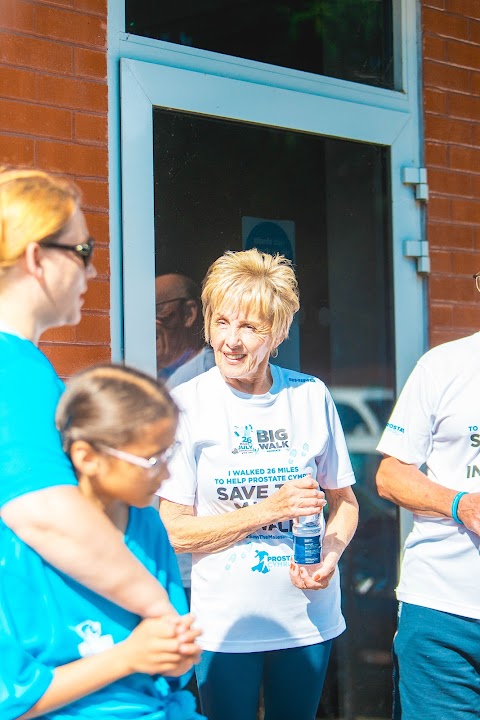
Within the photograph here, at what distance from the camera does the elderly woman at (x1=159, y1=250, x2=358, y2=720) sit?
103 inches

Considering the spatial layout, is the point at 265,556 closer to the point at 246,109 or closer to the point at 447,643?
the point at 447,643

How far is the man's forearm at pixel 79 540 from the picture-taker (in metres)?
1.46

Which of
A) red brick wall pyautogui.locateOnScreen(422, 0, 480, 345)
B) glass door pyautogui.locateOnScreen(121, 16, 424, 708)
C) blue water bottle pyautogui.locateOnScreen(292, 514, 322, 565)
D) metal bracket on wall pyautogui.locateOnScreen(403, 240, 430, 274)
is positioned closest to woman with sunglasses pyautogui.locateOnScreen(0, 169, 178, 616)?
blue water bottle pyautogui.locateOnScreen(292, 514, 322, 565)

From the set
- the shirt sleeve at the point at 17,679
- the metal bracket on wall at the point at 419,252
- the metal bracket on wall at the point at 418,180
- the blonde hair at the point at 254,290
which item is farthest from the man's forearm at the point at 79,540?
the metal bracket on wall at the point at 418,180

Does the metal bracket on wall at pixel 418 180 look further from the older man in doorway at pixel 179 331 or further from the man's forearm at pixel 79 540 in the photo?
the man's forearm at pixel 79 540

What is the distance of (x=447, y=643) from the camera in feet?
9.16

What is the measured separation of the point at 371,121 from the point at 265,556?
205cm

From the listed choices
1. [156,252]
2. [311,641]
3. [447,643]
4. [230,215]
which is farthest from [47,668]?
[230,215]

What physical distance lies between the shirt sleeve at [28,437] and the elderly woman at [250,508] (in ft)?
3.49

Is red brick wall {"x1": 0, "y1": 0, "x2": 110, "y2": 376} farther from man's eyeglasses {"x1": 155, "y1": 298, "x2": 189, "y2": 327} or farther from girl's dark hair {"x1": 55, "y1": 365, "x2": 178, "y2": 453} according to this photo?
girl's dark hair {"x1": 55, "y1": 365, "x2": 178, "y2": 453}

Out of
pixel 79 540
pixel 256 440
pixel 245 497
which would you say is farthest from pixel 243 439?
pixel 79 540

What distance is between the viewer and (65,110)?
3.05 m

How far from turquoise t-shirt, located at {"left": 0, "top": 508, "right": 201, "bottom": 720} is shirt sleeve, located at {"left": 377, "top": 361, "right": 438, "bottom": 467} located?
4.68 ft

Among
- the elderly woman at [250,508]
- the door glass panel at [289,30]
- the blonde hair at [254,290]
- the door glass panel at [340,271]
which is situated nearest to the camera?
the elderly woman at [250,508]
